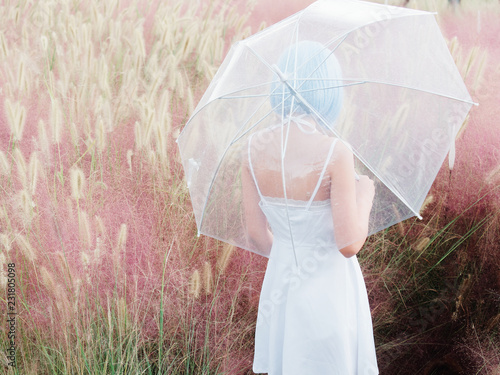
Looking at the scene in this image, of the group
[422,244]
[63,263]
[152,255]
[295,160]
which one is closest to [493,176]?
[422,244]

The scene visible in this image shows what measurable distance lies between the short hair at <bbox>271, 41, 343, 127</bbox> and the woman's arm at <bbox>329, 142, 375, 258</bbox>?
4.9 inches

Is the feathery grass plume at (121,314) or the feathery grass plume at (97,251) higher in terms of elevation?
the feathery grass plume at (97,251)

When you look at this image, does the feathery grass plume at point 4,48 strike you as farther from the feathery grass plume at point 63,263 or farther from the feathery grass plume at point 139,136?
the feathery grass plume at point 63,263

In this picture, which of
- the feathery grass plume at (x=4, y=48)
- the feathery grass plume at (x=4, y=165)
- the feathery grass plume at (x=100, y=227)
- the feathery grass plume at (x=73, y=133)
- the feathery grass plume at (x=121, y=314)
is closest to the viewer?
the feathery grass plume at (x=121, y=314)

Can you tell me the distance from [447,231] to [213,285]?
1151mm

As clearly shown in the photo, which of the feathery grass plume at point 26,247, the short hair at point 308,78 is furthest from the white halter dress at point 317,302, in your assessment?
the feathery grass plume at point 26,247

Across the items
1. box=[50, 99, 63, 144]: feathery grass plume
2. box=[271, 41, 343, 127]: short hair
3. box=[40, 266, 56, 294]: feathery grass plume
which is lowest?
box=[40, 266, 56, 294]: feathery grass plume

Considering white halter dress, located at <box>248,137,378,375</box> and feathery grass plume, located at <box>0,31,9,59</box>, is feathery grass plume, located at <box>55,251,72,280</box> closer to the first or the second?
white halter dress, located at <box>248,137,378,375</box>

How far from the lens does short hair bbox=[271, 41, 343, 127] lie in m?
1.13

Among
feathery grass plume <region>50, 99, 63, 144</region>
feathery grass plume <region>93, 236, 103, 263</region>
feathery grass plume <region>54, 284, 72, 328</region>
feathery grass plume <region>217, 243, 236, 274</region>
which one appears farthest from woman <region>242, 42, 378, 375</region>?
feathery grass plume <region>50, 99, 63, 144</region>

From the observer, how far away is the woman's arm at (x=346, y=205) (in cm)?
120

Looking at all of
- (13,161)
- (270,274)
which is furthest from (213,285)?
(13,161)

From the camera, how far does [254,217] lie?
1.44 m

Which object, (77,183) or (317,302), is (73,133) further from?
(317,302)
